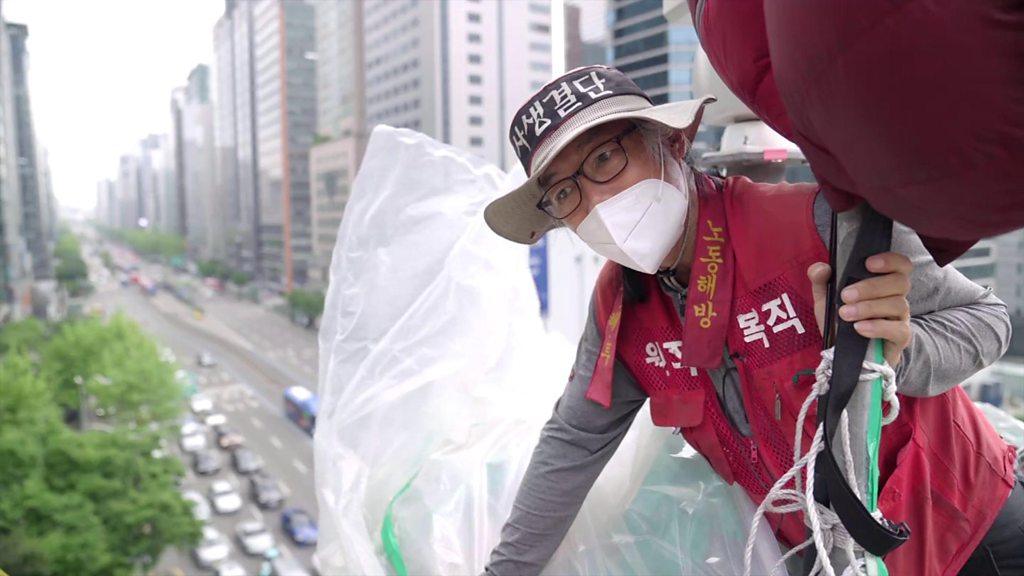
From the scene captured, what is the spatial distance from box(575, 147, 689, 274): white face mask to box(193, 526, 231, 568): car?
7758 millimetres

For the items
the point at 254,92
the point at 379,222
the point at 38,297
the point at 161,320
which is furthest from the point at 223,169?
the point at 379,222

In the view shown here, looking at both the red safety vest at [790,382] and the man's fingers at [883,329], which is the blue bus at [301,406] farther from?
the man's fingers at [883,329]

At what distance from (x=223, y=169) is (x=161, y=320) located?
4315 millimetres

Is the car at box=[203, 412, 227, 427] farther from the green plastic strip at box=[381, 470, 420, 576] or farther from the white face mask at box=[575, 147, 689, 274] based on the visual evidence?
the white face mask at box=[575, 147, 689, 274]

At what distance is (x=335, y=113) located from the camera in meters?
11.2

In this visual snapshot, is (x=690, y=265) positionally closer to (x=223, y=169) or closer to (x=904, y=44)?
(x=904, y=44)

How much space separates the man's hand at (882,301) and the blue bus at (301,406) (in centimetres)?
1068

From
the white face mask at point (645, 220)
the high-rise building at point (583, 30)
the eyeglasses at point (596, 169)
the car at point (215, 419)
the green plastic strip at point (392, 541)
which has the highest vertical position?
the high-rise building at point (583, 30)

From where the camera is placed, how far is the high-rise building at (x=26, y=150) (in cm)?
1233

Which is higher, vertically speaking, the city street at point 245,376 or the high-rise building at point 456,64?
the high-rise building at point 456,64

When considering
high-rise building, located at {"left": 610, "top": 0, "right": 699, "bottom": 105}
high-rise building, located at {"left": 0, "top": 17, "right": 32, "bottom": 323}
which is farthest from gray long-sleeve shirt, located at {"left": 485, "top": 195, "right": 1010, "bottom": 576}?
high-rise building, located at {"left": 0, "top": 17, "right": 32, "bottom": 323}

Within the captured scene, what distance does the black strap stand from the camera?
41cm

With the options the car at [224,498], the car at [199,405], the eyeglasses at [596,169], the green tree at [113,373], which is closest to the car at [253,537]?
the car at [224,498]

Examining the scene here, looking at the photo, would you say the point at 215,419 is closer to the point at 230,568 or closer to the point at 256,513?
the point at 256,513
